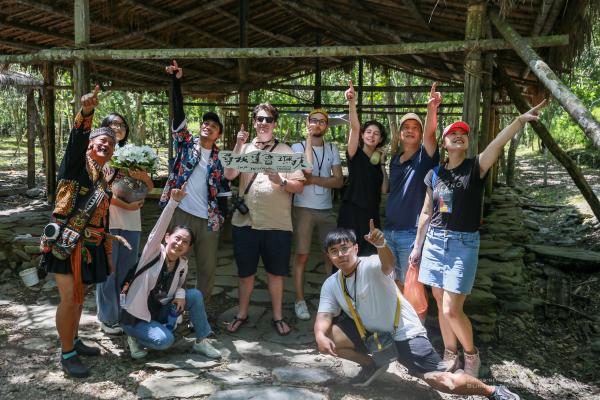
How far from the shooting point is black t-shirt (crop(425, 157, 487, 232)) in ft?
10.0

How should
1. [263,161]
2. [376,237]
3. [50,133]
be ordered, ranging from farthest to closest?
[50,133] → [263,161] → [376,237]

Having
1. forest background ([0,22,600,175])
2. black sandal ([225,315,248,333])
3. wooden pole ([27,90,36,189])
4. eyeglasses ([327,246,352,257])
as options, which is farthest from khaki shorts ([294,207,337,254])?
wooden pole ([27,90,36,189])

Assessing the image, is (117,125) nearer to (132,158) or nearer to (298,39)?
(132,158)

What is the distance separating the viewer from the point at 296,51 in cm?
421

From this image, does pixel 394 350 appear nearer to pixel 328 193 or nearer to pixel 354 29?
pixel 328 193

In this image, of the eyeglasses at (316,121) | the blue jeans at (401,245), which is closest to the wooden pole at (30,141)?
the eyeglasses at (316,121)

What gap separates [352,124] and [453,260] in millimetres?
1122

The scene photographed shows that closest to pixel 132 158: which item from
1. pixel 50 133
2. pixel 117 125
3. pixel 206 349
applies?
pixel 117 125

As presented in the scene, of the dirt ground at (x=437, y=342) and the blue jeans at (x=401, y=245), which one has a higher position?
the blue jeans at (x=401, y=245)

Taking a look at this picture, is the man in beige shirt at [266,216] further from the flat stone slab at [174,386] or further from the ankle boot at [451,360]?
the ankle boot at [451,360]

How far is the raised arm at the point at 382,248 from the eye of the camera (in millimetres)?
2783

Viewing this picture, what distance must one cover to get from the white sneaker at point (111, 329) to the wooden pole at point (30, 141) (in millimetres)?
8491

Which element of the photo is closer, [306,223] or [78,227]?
[78,227]

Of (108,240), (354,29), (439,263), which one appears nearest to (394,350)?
(439,263)
